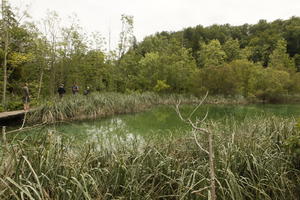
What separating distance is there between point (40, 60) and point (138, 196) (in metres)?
10.5

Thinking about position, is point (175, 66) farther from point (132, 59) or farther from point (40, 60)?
point (40, 60)

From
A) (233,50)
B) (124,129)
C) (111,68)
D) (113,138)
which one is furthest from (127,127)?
(233,50)

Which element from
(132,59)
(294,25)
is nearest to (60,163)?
(132,59)

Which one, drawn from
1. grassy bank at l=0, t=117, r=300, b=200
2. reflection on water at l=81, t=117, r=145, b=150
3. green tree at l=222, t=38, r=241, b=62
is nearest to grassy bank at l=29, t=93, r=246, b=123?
reflection on water at l=81, t=117, r=145, b=150

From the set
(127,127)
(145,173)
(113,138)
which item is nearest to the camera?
(145,173)

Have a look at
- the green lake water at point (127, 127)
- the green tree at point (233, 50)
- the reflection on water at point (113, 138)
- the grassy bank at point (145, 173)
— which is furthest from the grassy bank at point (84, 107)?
the green tree at point (233, 50)

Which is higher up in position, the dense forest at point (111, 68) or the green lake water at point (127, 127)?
the dense forest at point (111, 68)

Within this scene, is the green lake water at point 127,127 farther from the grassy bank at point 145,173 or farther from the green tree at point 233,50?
the green tree at point 233,50

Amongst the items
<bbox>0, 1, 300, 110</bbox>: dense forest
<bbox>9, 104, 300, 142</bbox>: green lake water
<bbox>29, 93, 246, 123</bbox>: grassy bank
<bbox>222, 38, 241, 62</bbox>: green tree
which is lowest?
<bbox>9, 104, 300, 142</bbox>: green lake water

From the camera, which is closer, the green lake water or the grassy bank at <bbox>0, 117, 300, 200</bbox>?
the grassy bank at <bbox>0, 117, 300, 200</bbox>

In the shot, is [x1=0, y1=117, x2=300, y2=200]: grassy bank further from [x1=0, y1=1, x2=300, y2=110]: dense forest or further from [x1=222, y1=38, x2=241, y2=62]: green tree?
[x1=222, y1=38, x2=241, y2=62]: green tree

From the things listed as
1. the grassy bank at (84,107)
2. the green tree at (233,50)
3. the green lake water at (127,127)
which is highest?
the green tree at (233,50)

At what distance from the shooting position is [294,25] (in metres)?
36.5

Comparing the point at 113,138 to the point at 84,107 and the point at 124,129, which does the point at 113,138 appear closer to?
the point at 124,129
